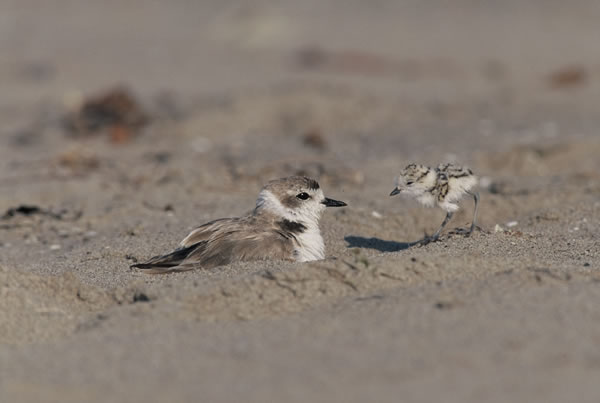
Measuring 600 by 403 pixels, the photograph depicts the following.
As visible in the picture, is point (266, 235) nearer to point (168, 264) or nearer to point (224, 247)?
point (224, 247)

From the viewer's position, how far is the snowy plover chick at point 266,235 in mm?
5824

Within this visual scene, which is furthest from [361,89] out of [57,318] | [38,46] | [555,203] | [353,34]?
[57,318]

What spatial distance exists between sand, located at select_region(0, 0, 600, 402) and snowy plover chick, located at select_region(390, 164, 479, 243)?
10.6 inches

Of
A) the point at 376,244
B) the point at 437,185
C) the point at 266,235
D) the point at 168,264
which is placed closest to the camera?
the point at 168,264

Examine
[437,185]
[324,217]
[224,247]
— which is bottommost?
[324,217]

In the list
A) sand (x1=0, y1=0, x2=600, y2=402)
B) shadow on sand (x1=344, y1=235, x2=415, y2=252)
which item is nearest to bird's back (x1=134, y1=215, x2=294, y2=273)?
sand (x1=0, y1=0, x2=600, y2=402)

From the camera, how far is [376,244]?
6.81 metres

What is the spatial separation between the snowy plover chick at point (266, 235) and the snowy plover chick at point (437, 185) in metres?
0.59

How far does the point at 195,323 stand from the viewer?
4352 mm

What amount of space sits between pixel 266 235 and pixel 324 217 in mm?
1576

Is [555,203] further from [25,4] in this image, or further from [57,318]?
[25,4]

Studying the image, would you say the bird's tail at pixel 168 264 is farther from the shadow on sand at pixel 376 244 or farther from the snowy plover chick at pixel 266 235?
the shadow on sand at pixel 376 244

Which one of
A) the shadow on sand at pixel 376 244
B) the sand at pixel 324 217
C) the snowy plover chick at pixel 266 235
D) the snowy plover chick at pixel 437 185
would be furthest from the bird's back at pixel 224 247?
the snowy plover chick at pixel 437 185

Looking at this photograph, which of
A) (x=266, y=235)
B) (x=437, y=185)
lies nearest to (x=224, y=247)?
(x=266, y=235)
